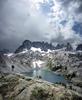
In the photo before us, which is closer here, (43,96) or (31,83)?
(43,96)

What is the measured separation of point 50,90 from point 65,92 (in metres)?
5.78

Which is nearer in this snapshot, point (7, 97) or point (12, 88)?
point (7, 97)

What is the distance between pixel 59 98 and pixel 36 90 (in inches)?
363

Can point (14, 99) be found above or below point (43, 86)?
below

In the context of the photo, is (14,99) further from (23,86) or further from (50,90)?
(50,90)

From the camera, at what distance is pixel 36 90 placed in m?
66.4

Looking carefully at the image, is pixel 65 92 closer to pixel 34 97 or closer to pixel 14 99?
pixel 34 97

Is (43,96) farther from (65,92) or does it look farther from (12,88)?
(12,88)

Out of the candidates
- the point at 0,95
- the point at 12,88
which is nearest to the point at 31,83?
the point at 12,88

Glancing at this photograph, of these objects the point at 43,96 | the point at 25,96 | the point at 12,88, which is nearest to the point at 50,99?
the point at 43,96

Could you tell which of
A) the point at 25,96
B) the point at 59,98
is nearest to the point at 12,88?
the point at 25,96

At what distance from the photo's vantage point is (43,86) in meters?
69.1

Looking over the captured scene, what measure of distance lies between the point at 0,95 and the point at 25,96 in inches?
406

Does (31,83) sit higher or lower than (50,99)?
higher
